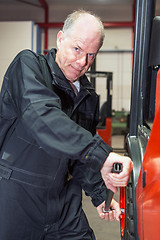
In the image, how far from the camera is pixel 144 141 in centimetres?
138

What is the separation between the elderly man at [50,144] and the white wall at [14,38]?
29.6 feet

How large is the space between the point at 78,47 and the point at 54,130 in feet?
1.46

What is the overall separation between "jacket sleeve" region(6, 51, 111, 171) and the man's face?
278 millimetres

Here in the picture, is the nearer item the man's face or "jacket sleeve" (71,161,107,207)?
the man's face

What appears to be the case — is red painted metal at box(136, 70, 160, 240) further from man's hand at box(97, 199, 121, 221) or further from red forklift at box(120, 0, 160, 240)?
man's hand at box(97, 199, 121, 221)

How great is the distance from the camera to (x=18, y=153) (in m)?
1.28

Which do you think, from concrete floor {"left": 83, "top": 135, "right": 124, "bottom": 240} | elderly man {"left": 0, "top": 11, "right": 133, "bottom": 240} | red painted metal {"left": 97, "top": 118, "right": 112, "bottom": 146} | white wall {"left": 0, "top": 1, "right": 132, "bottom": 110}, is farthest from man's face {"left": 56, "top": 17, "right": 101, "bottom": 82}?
white wall {"left": 0, "top": 1, "right": 132, "bottom": 110}

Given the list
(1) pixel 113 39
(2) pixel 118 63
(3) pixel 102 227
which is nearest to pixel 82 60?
(3) pixel 102 227

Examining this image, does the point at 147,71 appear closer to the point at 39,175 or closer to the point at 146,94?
the point at 146,94

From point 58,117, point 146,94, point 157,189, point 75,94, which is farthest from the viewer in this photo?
point 146,94

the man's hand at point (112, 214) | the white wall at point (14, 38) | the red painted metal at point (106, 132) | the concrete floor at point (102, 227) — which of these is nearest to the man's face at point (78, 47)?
the man's hand at point (112, 214)

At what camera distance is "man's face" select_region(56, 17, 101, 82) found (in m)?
1.21

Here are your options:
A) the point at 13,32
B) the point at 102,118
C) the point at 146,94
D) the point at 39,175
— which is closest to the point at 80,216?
the point at 39,175

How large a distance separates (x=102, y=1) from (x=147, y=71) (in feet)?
32.9
